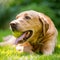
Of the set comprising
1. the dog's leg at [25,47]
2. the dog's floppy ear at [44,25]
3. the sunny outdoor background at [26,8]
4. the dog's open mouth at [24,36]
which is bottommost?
the sunny outdoor background at [26,8]

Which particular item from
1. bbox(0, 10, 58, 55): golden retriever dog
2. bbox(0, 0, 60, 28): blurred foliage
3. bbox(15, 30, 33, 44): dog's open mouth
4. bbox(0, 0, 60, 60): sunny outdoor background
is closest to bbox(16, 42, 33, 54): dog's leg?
bbox(0, 10, 58, 55): golden retriever dog

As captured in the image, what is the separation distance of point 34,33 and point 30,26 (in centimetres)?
15

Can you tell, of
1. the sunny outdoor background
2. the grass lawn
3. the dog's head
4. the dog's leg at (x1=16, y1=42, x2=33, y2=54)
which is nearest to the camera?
the grass lawn

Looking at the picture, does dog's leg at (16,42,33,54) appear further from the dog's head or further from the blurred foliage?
the blurred foliage

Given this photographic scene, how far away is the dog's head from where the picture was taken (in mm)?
6422

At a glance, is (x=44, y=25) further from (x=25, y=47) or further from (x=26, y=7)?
(x=26, y=7)

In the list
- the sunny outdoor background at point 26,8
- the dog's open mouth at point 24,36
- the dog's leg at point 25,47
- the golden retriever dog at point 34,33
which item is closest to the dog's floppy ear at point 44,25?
the golden retriever dog at point 34,33

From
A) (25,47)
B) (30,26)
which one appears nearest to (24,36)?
(30,26)

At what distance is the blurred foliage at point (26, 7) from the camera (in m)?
13.2

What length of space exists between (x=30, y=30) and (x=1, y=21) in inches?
324

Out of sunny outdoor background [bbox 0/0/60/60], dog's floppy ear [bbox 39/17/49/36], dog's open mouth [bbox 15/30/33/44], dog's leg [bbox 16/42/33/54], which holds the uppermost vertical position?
dog's floppy ear [bbox 39/17/49/36]

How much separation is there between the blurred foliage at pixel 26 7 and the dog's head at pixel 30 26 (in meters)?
6.43

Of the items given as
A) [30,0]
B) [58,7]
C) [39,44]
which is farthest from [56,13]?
[39,44]

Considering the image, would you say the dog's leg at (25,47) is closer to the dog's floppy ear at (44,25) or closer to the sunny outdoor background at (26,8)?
the dog's floppy ear at (44,25)
